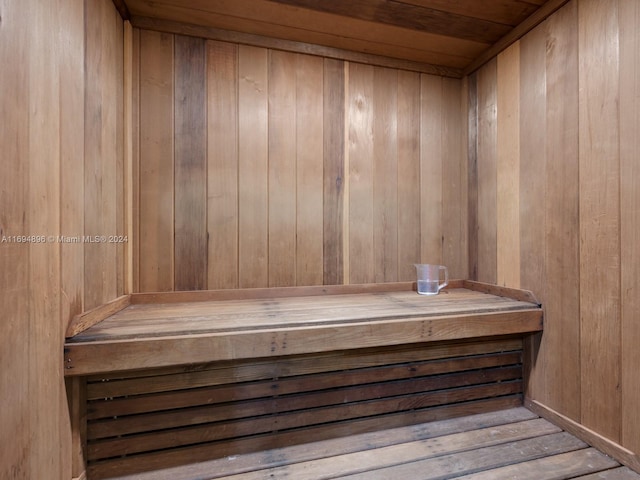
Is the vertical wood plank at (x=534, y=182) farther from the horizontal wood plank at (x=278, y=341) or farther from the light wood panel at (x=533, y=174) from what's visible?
the horizontal wood plank at (x=278, y=341)

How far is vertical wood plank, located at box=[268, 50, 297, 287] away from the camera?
1.70 meters

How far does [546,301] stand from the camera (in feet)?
4.89

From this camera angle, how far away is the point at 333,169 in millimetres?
1798

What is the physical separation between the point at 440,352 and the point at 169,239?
1428 millimetres

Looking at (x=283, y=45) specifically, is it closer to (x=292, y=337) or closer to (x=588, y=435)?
(x=292, y=337)

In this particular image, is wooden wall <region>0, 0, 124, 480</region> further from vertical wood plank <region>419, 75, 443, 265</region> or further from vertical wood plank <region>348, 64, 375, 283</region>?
vertical wood plank <region>419, 75, 443, 265</region>

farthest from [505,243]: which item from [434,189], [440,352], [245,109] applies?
[245,109]

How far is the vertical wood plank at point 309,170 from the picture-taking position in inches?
68.7

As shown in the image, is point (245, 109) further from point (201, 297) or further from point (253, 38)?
point (201, 297)

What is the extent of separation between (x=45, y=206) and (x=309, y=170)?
45.7 inches

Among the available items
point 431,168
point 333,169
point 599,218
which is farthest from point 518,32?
point 333,169

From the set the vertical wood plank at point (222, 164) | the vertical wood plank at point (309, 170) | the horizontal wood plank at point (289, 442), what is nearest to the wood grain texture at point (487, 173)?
the horizontal wood plank at point (289, 442)

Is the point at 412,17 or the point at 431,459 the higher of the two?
the point at 412,17

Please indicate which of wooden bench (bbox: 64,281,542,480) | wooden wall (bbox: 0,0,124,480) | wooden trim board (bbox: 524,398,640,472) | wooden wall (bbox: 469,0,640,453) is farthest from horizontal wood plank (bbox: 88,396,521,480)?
wooden wall (bbox: 469,0,640,453)
